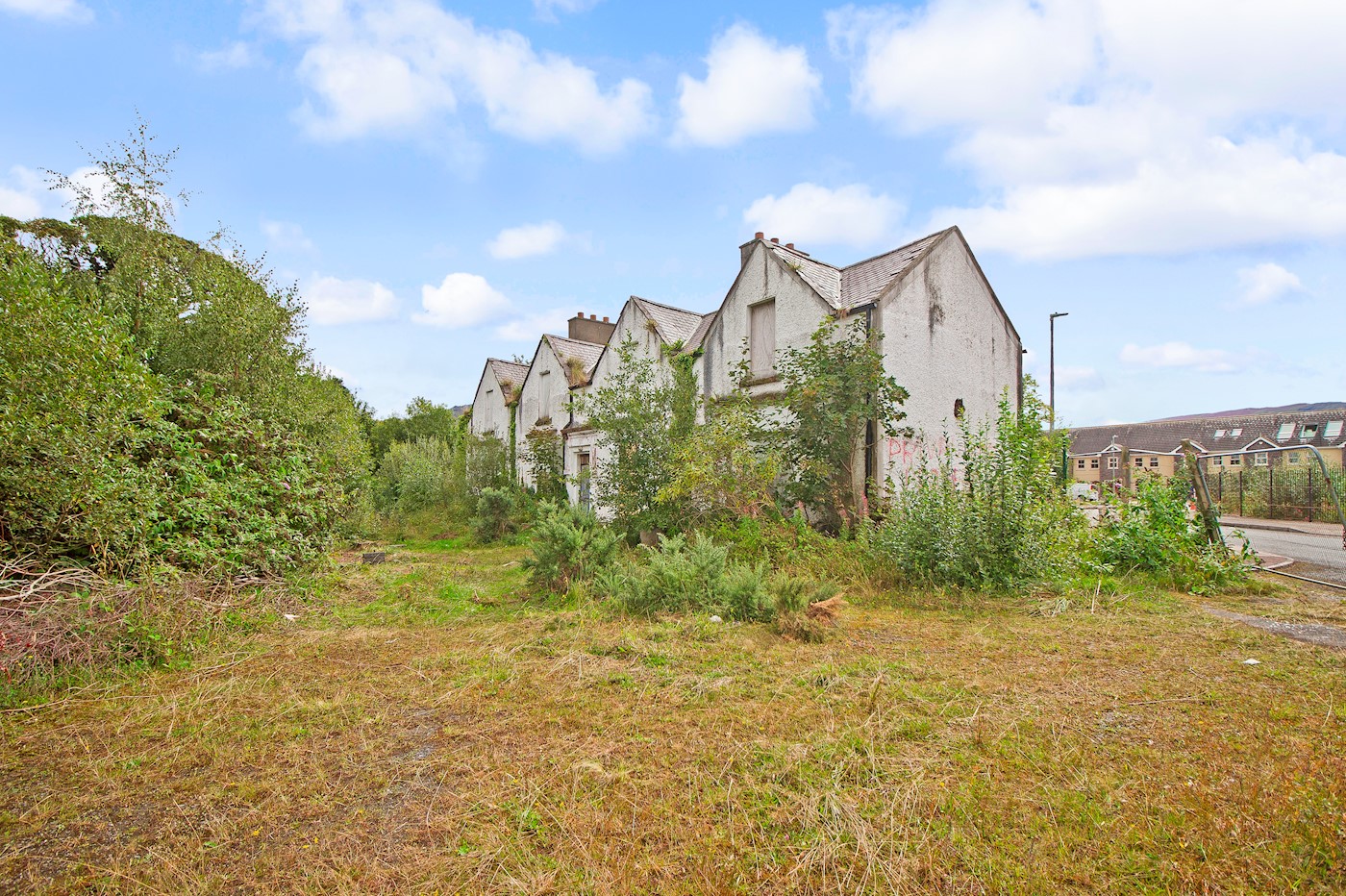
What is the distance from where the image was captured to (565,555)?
28.6ft

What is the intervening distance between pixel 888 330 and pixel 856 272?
2215 mm

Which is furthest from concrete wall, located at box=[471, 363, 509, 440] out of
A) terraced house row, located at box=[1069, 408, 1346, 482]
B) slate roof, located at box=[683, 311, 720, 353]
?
terraced house row, located at box=[1069, 408, 1346, 482]

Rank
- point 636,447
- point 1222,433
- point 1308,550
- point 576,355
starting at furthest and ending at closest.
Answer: point 1222,433 < point 576,355 < point 1308,550 < point 636,447

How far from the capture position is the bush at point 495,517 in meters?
15.9

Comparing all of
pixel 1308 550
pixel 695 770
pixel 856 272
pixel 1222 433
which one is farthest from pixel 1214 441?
pixel 695 770

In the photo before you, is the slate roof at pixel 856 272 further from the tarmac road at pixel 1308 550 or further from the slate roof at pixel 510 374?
the slate roof at pixel 510 374

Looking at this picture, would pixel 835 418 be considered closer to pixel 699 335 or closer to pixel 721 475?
pixel 721 475

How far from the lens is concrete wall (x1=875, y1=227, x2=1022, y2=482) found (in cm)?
1215

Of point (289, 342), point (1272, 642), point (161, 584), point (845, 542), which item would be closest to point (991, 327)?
point (845, 542)

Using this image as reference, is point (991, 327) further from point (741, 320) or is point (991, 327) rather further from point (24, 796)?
point (24, 796)

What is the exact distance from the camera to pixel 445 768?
3518 mm

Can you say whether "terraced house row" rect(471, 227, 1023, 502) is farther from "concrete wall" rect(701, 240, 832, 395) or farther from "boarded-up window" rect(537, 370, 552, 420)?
"boarded-up window" rect(537, 370, 552, 420)

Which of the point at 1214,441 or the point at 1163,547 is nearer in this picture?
the point at 1163,547

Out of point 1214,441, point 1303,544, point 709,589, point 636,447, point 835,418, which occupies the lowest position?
point 1303,544
